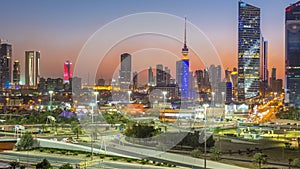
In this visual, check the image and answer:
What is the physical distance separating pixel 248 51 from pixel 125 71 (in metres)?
50.1

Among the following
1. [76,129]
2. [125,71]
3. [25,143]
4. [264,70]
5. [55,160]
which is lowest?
[55,160]

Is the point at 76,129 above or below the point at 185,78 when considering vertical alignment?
below

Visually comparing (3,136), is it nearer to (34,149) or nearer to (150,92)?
(34,149)

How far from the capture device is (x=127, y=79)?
18234 mm

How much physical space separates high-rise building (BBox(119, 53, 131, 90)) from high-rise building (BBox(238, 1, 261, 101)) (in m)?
41.4

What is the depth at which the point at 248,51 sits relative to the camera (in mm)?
64688

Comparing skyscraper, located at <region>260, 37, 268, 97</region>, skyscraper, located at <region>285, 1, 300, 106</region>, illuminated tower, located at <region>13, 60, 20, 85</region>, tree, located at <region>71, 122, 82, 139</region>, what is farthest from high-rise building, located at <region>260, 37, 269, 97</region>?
tree, located at <region>71, 122, 82, 139</region>

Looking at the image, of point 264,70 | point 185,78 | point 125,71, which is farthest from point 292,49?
point 125,71

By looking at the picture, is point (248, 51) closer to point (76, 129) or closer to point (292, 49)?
point (292, 49)

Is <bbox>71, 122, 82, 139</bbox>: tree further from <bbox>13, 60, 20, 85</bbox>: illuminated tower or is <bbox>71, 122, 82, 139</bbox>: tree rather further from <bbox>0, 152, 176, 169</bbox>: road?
<bbox>13, 60, 20, 85</bbox>: illuminated tower

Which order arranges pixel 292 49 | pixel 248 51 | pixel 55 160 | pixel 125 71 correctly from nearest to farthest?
pixel 55 160
pixel 125 71
pixel 292 49
pixel 248 51

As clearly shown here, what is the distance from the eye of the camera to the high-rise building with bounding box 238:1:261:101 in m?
60.7

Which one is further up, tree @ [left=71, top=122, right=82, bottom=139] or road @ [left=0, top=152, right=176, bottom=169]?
tree @ [left=71, top=122, right=82, bottom=139]

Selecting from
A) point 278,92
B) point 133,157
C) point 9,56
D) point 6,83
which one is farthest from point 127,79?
point 278,92
